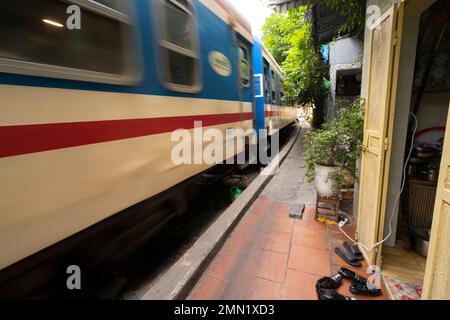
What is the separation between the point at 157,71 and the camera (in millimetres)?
2070

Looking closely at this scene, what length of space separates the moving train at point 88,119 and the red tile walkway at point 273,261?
33.0 inches

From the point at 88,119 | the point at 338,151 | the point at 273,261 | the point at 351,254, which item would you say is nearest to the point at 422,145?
the point at 338,151

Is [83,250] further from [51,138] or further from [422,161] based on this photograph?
[422,161]

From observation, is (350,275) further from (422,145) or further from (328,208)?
(422,145)

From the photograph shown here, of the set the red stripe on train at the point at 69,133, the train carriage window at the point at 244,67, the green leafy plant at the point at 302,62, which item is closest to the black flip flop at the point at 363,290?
the red stripe on train at the point at 69,133

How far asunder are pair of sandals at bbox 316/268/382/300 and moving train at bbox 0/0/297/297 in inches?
66.6

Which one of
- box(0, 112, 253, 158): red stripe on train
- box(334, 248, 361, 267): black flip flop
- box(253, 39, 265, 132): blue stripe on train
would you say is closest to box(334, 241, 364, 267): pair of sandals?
box(334, 248, 361, 267): black flip flop

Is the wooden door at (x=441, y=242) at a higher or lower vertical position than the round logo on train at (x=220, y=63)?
lower

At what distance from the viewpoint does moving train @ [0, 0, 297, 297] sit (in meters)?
1.18

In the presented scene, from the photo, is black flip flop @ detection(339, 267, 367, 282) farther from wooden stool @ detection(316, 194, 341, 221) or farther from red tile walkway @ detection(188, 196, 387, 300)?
wooden stool @ detection(316, 194, 341, 221)

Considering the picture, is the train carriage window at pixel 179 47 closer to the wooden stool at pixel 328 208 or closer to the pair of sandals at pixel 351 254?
the wooden stool at pixel 328 208

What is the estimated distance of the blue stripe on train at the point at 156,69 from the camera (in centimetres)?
133
